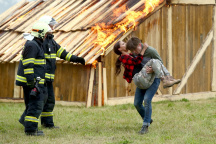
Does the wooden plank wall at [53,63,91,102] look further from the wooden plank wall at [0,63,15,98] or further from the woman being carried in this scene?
the woman being carried

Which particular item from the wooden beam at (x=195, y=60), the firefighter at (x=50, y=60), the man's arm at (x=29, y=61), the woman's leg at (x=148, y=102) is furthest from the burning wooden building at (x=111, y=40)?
the man's arm at (x=29, y=61)

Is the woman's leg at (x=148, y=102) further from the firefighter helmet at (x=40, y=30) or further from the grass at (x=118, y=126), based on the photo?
the firefighter helmet at (x=40, y=30)

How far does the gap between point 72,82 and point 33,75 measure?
552cm

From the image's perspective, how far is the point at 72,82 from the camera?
13.1m

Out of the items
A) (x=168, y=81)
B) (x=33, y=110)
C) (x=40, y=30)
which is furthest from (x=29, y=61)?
(x=168, y=81)

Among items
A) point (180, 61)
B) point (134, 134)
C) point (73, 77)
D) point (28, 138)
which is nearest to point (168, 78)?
point (134, 134)

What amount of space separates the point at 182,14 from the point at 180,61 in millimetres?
1700

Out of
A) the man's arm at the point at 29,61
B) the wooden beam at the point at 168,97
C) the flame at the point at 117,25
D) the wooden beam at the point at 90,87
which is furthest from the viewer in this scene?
the wooden beam at the point at 168,97

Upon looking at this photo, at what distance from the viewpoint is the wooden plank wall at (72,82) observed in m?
12.8

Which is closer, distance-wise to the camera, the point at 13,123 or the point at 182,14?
the point at 13,123

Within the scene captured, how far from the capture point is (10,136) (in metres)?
7.61

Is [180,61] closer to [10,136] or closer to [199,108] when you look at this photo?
[199,108]

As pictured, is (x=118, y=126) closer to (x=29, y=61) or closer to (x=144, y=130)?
(x=144, y=130)

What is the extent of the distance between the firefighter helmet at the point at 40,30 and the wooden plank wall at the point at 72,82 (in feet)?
15.6
